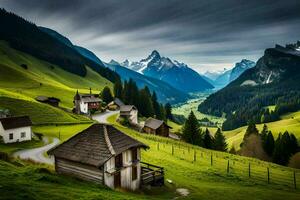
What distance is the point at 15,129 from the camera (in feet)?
216

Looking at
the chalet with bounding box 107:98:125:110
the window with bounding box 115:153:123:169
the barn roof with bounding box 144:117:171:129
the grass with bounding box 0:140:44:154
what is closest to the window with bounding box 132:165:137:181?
the window with bounding box 115:153:123:169

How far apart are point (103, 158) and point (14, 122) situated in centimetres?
4529

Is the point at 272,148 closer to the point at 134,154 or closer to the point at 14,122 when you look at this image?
the point at 14,122

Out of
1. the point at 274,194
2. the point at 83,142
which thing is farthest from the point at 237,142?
the point at 83,142

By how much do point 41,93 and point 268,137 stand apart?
109114 millimetres

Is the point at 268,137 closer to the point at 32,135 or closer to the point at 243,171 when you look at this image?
the point at 243,171

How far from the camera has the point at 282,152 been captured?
355ft

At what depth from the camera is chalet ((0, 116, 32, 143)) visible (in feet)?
211

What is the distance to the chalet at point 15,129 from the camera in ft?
211

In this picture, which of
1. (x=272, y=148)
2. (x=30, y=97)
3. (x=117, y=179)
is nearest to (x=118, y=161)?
(x=117, y=179)

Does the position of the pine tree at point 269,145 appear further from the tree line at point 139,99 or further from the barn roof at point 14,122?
the barn roof at point 14,122

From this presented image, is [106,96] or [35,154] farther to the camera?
[106,96]

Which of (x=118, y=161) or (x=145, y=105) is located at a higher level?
(x=145, y=105)

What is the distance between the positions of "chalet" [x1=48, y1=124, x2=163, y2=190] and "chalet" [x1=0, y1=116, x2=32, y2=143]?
36.4 m
